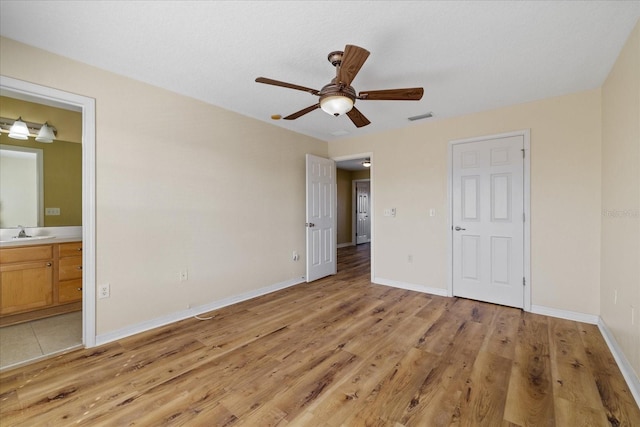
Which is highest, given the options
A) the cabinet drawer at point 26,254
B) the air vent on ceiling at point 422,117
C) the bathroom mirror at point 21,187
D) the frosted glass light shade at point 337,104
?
the air vent on ceiling at point 422,117

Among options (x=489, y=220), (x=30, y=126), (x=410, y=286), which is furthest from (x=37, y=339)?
(x=489, y=220)

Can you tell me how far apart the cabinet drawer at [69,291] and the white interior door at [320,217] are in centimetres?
286

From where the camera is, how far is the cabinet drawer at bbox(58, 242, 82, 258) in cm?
307

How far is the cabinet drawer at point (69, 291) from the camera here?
3068mm

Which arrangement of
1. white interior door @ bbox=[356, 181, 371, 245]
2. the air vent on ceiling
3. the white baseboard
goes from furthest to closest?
1. white interior door @ bbox=[356, 181, 371, 245]
2. the air vent on ceiling
3. the white baseboard

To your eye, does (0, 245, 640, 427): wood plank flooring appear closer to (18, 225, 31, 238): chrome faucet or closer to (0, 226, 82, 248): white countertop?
(0, 226, 82, 248): white countertop

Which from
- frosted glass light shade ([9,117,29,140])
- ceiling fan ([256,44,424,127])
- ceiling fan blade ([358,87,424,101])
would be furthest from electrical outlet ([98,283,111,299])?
ceiling fan blade ([358,87,424,101])

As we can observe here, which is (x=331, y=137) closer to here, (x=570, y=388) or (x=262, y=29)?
(x=262, y=29)

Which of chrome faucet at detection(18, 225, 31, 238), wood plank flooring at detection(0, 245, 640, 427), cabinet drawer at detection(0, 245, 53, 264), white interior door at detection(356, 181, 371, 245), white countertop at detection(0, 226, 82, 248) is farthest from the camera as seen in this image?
white interior door at detection(356, 181, 371, 245)

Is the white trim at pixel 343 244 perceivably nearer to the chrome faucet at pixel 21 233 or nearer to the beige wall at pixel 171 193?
the beige wall at pixel 171 193

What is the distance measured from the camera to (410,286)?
13.1 ft

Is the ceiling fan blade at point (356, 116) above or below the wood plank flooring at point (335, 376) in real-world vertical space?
above

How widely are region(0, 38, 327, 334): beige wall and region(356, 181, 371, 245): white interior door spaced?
4.71 metres

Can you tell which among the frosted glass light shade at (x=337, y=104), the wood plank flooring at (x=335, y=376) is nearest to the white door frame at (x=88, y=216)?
the wood plank flooring at (x=335, y=376)
